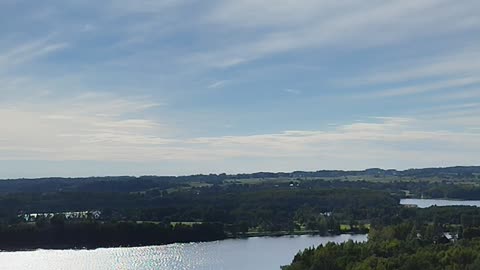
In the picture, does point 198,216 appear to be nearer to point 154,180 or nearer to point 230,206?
point 230,206

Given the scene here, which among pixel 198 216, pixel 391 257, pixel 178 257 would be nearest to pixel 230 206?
pixel 198 216

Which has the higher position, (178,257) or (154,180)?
(154,180)

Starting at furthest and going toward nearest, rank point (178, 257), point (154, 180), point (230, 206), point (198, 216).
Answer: point (154, 180), point (230, 206), point (198, 216), point (178, 257)

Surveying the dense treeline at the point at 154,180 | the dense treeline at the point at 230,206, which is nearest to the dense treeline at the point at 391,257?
the dense treeline at the point at 230,206

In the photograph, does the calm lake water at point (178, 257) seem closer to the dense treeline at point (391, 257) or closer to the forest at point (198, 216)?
the forest at point (198, 216)

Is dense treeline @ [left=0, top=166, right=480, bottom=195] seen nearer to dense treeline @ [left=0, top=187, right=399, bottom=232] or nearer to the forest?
the forest

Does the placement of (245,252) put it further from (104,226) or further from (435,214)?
(435,214)

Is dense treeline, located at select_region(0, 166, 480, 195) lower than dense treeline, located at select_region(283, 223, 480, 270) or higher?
higher

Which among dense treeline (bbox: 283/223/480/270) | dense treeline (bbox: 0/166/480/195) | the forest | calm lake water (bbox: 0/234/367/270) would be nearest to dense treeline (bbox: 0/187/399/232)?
the forest

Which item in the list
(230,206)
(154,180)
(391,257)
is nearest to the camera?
(391,257)
